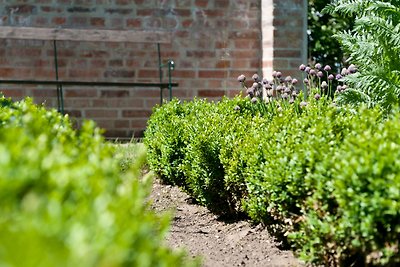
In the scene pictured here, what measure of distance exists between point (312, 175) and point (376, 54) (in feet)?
8.21

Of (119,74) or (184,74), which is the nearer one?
(119,74)

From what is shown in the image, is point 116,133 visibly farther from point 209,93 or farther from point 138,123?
point 209,93

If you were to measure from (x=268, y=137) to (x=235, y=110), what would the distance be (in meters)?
1.68

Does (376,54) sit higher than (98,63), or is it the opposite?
(376,54)

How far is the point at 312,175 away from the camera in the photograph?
3.07 meters

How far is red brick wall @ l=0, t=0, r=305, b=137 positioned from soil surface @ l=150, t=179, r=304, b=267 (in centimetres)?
325

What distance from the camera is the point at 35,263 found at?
1.12 meters

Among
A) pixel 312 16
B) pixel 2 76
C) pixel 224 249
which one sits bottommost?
pixel 224 249

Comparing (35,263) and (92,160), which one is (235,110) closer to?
(92,160)

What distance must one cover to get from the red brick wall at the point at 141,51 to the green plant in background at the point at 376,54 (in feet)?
10.1

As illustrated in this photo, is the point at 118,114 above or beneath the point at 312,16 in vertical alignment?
beneath

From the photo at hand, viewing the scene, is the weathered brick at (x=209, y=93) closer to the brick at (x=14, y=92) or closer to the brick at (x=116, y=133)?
the brick at (x=116, y=133)

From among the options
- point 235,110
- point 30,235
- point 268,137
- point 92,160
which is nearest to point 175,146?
point 235,110

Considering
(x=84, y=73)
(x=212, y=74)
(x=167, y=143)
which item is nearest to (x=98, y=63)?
(x=84, y=73)
